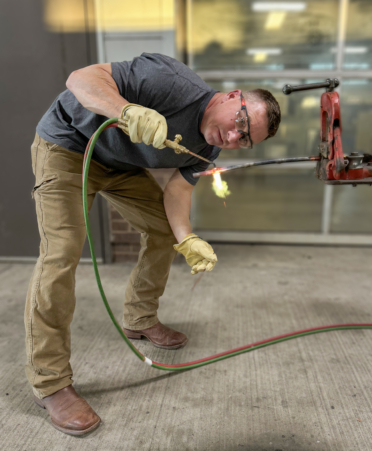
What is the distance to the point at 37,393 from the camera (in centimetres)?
139

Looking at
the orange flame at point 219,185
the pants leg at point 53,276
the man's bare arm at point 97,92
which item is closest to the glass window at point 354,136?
the orange flame at point 219,185

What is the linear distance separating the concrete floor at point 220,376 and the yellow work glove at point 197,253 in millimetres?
515

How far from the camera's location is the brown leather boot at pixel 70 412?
1318mm

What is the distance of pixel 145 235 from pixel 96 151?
0.47 meters

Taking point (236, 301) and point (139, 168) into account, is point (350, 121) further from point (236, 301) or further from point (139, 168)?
point (139, 168)

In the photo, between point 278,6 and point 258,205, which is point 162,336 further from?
point 278,6

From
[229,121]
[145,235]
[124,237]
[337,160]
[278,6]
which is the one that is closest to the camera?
[337,160]

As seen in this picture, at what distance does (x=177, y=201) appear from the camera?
1.73 metres

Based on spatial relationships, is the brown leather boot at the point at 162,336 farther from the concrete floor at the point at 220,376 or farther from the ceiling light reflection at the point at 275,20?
the ceiling light reflection at the point at 275,20

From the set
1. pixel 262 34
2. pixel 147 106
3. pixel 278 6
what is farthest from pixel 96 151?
pixel 278 6

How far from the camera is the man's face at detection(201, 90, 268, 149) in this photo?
4.63ft

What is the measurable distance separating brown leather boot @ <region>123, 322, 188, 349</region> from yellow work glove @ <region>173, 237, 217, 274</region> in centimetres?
51

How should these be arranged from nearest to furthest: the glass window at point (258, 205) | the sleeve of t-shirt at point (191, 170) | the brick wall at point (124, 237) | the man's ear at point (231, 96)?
the man's ear at point (231, 96)
the sleeve of t-shirt at point (191, 170)
the brick wall at point (124, 237)
the glass window at point (258, 205)

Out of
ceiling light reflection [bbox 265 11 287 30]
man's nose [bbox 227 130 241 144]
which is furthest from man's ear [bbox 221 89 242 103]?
ceiling light reflection [bbox 265 11 287 30]
